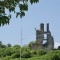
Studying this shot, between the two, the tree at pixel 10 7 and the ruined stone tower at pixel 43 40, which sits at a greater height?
the ruined stone tower at pixel 43 40

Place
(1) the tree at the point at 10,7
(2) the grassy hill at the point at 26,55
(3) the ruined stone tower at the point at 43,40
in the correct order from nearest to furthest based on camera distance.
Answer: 1. (1) the tree at the point at 10,7
2. (2) the grassy hill at the point at 26,55
3. (3) the ruined stone tower at the point at 43,40

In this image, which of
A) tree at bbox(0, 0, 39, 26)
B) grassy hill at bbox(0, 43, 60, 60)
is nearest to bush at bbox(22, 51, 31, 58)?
grassy hill at bbox(0, 43, 60, 60)

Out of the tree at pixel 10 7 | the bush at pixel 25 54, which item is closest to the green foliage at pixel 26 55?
the bush at pixel 25 54

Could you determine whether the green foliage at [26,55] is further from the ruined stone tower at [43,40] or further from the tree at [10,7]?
the tree at [10,7]

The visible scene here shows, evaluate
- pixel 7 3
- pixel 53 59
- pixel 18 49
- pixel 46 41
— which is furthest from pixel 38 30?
pixel 7 3

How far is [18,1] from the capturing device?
16.6 ft

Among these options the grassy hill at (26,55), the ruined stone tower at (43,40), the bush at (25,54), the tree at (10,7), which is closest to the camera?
the tree at (10,7)

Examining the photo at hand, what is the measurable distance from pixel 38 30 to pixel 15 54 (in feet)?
58.5

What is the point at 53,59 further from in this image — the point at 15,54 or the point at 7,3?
the point at 7,3

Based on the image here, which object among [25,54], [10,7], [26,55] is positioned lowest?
[10,7]

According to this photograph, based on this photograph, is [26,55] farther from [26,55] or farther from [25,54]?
[25,54]

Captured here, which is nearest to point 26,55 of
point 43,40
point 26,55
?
point 26,55

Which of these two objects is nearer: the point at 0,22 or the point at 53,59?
the point at 0,22

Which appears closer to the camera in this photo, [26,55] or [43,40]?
[26,55]
